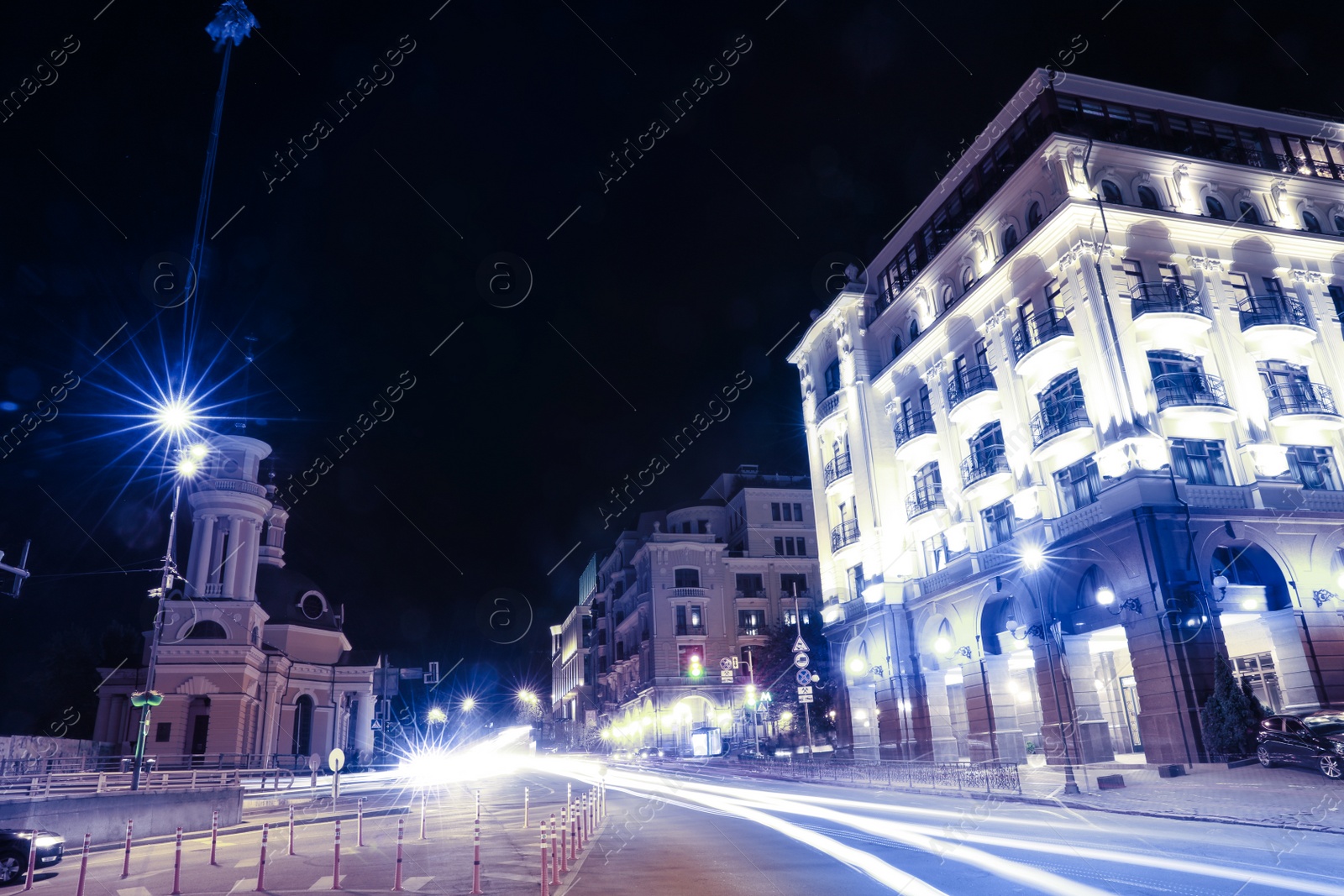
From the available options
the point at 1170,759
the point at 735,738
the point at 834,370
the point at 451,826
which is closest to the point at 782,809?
the point at 451,826

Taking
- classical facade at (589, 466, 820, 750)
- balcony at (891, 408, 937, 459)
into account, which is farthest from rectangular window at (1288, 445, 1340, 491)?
classical facade at (589, 466, 820, 750)

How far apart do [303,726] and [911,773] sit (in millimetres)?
57050

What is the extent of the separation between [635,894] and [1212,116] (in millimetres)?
39443

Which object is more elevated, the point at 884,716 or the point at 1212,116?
the point at 1212,116

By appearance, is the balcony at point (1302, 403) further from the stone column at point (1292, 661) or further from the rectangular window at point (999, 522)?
the rectangular window at point (999, 522)

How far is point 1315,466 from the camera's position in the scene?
30812 mm

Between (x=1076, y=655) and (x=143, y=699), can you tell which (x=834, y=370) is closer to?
(x=1076, y=655)

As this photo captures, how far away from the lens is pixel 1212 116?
3588 centimetres

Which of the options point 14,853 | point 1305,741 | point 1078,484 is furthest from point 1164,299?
point 14,853

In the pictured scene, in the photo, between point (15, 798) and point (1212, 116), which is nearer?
point (15, 798)

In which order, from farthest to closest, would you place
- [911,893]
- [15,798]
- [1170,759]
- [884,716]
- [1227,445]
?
[884,716] < [1227,445] < [1170,759] < [15,798] < [911,893]

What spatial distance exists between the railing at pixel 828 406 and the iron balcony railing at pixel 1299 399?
2079 cm

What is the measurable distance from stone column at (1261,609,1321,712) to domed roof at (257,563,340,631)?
67.6 m

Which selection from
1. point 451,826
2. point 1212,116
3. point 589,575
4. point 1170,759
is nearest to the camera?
point 451,826
